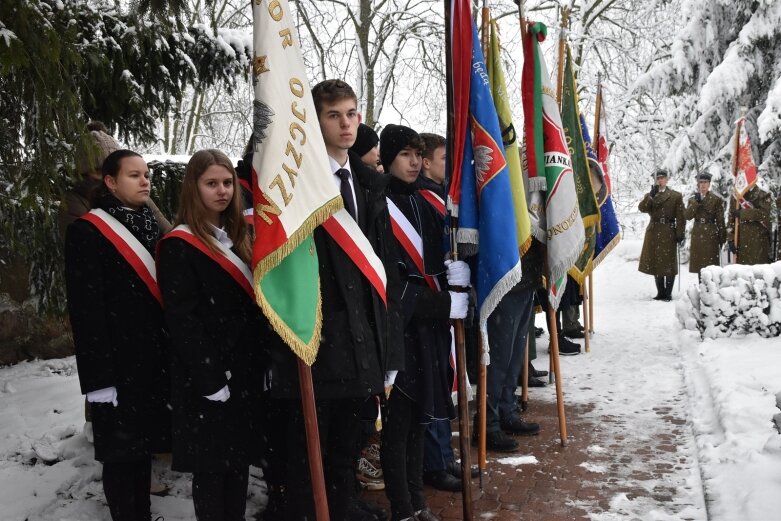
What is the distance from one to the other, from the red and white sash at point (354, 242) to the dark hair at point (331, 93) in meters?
0.47

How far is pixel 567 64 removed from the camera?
233 inches

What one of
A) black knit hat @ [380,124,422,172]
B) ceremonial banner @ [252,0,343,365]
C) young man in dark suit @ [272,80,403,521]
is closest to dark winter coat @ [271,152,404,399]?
young man in dark suit @ [272,80,403,521]

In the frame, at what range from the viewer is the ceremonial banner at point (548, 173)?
4.86 meters

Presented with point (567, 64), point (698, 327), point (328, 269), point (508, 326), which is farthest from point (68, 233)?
point (698, 327)

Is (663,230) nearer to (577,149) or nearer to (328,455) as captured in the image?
(577,149)

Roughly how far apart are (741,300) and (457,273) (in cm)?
504

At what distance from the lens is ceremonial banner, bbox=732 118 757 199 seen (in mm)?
10828

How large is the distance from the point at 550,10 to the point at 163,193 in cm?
1625

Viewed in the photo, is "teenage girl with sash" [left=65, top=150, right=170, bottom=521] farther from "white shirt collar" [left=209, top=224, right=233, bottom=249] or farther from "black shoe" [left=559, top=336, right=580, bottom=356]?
"black shoe" [left=559, top=336, right=580, bottom=356]

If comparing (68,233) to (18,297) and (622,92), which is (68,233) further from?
(622,92)

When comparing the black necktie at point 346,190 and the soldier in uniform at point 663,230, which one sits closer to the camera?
the black necktie at point 346,190

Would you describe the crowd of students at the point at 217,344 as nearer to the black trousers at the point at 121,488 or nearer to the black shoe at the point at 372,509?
the black trousers at the point at 121,488

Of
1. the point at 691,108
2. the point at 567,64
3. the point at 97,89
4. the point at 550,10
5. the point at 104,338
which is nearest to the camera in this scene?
the point at 104,338

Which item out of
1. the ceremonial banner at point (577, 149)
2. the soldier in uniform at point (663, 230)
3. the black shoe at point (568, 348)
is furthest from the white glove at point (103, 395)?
the soldier in uniform at point (663, 230)
